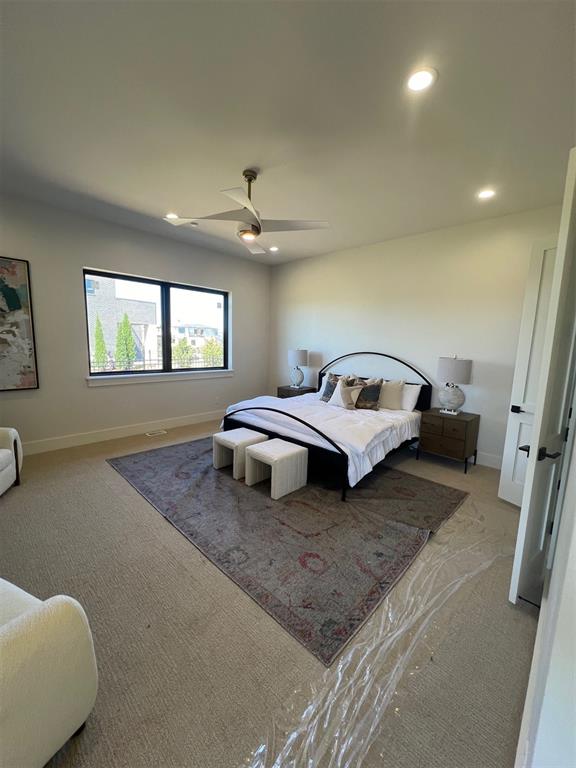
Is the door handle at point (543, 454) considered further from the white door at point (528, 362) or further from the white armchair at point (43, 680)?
the white armchair at point (43, 680)

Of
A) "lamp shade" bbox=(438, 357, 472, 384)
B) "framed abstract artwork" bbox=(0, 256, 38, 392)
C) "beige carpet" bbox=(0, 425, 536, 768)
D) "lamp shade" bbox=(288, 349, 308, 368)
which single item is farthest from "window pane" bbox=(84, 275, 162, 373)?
→ "lamp shade" bbox=(438, 357, 472, 384)

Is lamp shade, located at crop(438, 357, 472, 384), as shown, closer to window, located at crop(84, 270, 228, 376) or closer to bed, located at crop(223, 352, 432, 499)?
bed, located at crop(223, 352, 432, 499)

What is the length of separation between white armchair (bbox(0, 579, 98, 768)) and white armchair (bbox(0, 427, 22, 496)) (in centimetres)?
207

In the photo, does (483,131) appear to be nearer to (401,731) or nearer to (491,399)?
(491,399)

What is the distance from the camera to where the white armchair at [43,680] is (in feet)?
2.83

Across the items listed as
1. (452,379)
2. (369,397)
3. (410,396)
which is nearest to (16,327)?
(369,397)

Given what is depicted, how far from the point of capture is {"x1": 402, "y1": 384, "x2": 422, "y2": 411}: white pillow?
13.4ft

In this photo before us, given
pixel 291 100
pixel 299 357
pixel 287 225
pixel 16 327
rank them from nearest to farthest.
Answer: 1. pixel 291 100
2. pixel 287 225
3. pixel 16 327
4. pixel 299 357

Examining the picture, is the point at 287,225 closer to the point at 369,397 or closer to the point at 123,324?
the point at 369,397

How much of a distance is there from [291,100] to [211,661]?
10.2ft

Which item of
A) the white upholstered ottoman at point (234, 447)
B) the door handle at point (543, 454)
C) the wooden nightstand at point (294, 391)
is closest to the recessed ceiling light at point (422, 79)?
the door handle at point (543, 454)

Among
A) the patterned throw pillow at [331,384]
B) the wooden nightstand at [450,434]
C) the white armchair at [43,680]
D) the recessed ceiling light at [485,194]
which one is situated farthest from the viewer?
the patterned throw pillow at [331,384]

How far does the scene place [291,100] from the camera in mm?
1907

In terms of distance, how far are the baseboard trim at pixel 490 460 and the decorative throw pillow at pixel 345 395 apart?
66.0 inches
